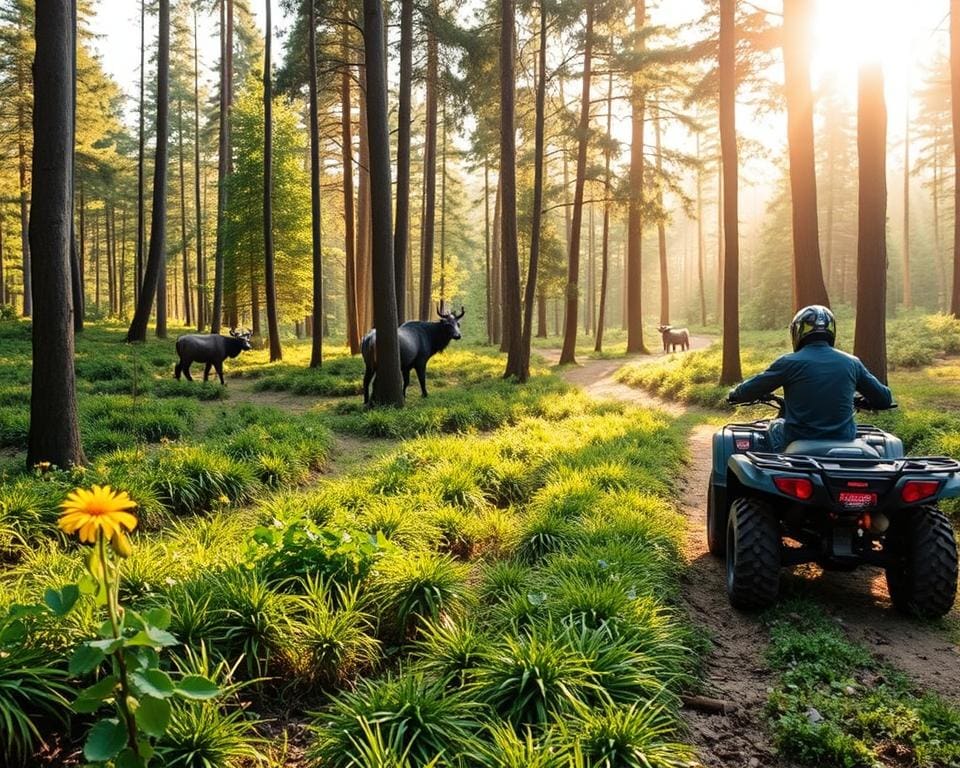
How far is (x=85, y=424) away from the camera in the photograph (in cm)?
812

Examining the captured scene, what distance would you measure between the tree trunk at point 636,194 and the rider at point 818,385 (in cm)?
1475

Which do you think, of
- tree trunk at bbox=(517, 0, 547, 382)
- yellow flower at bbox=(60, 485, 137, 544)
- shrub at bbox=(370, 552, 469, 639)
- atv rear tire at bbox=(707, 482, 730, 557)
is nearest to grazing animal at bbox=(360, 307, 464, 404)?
tree trunk at bbox=(517, 0, 547, 382)

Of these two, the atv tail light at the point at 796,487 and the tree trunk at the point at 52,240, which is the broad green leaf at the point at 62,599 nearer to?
the atv tail light at the point at 796,487

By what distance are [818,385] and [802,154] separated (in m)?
9.66

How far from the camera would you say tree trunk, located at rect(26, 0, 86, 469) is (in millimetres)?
5879

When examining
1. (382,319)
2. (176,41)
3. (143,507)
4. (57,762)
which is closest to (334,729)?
(57,762)

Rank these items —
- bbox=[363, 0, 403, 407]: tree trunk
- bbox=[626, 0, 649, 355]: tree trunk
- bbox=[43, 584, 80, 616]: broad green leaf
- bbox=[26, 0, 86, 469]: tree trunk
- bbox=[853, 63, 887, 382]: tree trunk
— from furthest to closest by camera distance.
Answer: bbox=[626, 0, 649, 355]: tree trunk < bbox=[363, 0, 403, 407]: tree trunk < bbox=[853, 63, 887, 382]: tree trunk < bbox=[26, 0, 86, 469]: tree trunk < bbox=[43, 584, 80, 616]: broad green leaf

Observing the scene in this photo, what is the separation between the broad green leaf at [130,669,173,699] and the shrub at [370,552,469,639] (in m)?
1.75

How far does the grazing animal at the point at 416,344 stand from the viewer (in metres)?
12.0

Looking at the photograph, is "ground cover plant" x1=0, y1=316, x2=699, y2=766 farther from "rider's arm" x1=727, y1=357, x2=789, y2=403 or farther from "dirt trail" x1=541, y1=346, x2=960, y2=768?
"rider's arm" x1=727, y1=357, x2=789, y2=403

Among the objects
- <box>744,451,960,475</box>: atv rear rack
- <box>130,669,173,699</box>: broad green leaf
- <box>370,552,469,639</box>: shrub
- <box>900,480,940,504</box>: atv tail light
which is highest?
<box>744,451,960,475</box>: atv rear rack

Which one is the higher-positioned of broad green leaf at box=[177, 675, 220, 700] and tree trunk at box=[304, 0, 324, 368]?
tree trunk at box=[304, 0, 324, 368]

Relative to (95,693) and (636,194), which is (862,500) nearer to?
(95,693)

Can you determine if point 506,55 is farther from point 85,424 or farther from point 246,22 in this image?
point 246,22
